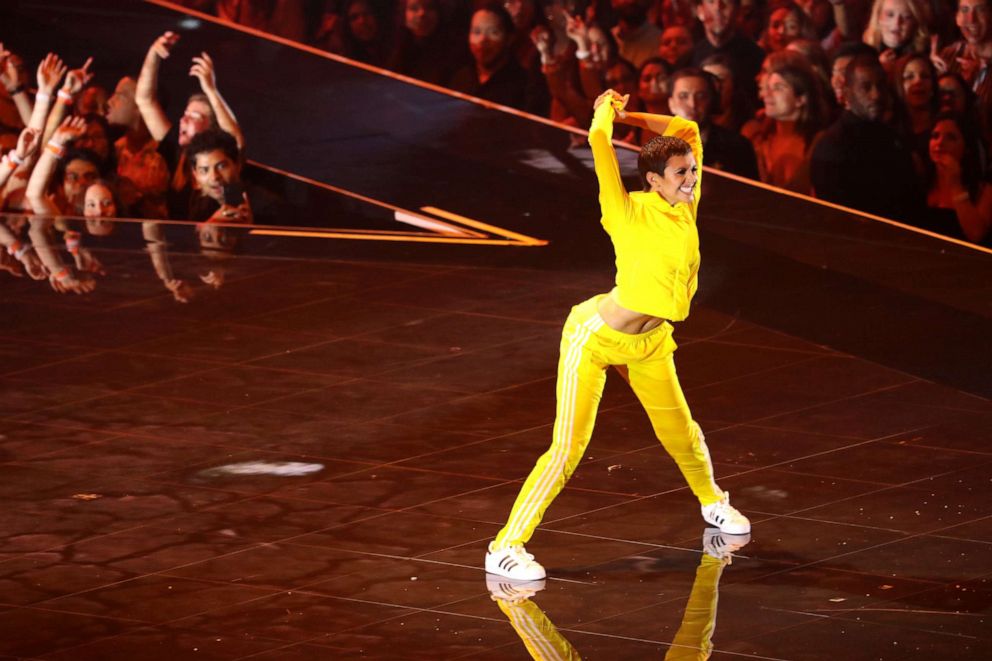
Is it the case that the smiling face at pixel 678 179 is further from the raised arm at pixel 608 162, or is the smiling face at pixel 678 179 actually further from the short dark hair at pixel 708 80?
the short dark hair at pixel 708 80

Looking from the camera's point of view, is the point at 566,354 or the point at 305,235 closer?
the point at 566,354

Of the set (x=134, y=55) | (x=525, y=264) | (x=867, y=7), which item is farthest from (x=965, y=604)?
(x=134, y=55)

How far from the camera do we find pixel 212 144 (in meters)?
14.2

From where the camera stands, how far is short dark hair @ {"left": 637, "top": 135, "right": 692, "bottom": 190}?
6.20 m

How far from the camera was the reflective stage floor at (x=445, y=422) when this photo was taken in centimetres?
592

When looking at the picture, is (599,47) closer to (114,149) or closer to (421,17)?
(421,17)

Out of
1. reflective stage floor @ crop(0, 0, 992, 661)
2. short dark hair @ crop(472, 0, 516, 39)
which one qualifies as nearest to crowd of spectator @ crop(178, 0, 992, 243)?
short dark hair @ crop(472, 0, 516, 39)

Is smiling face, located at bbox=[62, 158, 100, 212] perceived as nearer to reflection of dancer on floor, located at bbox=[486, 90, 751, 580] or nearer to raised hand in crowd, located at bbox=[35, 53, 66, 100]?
raised hand in crowd, located at bbox=[35, 53, 66, 100]

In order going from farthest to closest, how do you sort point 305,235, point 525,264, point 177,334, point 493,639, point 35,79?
point 35,79 → point 305,235 → point 525,264 → point 177,334 → point 493,639

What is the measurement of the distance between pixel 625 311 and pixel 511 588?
1.03 meters

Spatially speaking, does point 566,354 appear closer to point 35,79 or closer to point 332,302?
point 332,302

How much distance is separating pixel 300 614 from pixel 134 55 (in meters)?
9.12

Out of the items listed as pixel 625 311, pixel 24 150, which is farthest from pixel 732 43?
pixel 625 311

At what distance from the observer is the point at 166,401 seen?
29.2ft
